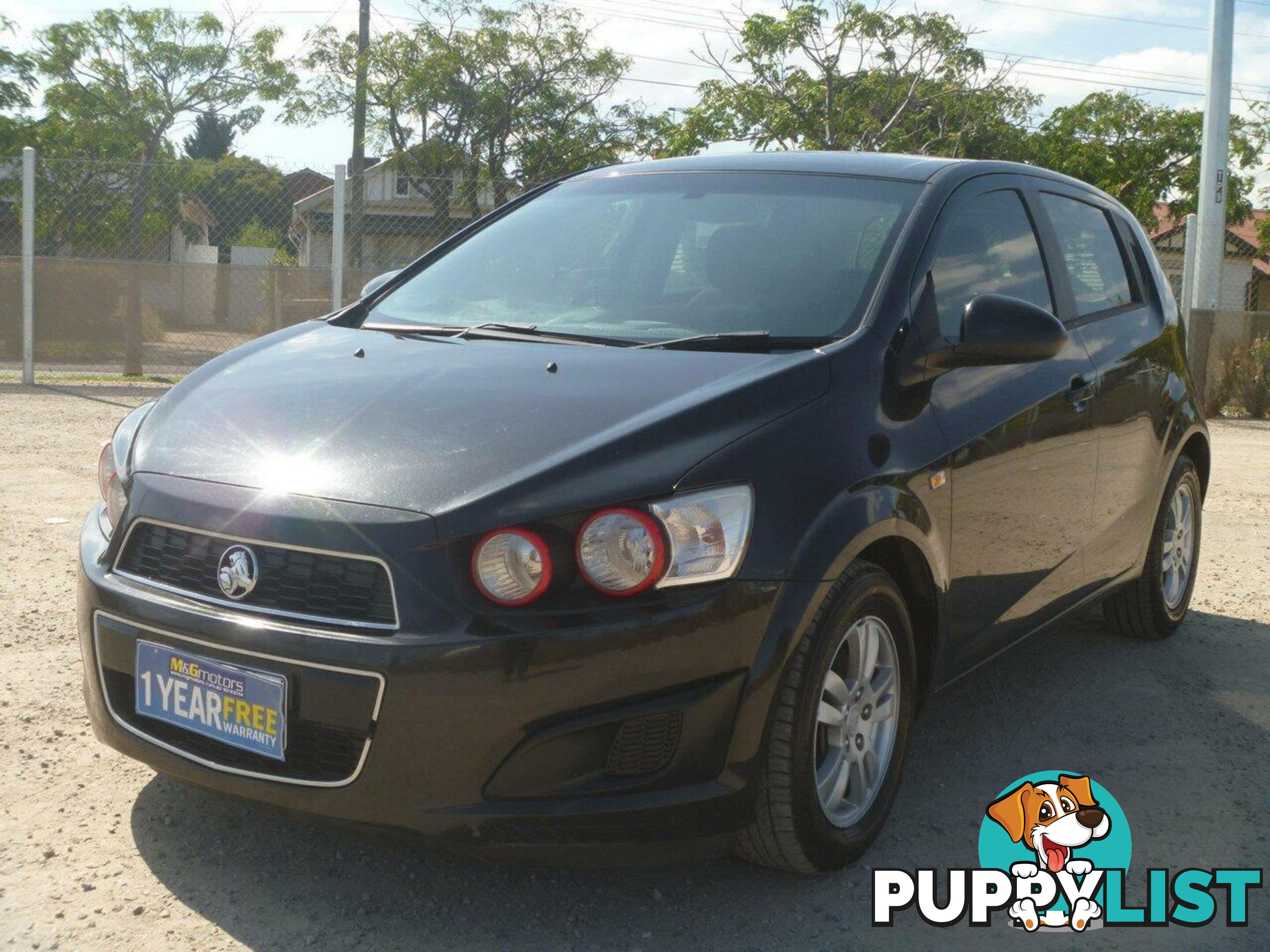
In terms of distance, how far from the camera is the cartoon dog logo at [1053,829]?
2.98 metres

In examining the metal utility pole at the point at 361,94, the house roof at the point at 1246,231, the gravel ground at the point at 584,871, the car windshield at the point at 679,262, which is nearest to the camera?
the gravel ground at the point at 584,871

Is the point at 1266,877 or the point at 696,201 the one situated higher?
the point at 696,201

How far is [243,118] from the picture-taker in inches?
1078

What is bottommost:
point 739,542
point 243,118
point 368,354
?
point 739,542

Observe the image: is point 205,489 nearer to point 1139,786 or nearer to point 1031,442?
point 1031,442

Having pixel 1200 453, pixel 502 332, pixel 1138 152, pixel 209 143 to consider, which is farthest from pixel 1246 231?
pixel 209 143

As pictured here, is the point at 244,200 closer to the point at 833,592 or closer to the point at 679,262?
the point at 679,262

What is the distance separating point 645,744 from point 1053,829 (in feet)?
4.54

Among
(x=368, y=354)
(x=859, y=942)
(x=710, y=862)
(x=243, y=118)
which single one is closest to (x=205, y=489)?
(x=368, y=354)

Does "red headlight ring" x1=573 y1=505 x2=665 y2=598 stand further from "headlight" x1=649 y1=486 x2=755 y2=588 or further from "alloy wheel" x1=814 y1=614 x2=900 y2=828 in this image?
"alloy wheel" x1=814 y1=614 x2=900 y2=828

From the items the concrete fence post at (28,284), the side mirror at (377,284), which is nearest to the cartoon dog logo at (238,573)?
the side mirror at (377,284)

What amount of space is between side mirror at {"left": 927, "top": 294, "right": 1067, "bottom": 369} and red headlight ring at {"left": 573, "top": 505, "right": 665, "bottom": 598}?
1082mm

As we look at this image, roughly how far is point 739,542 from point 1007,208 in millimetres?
1955

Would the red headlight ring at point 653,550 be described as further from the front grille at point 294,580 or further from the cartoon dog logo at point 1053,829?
the cartoon dog logo at point 1053,829
